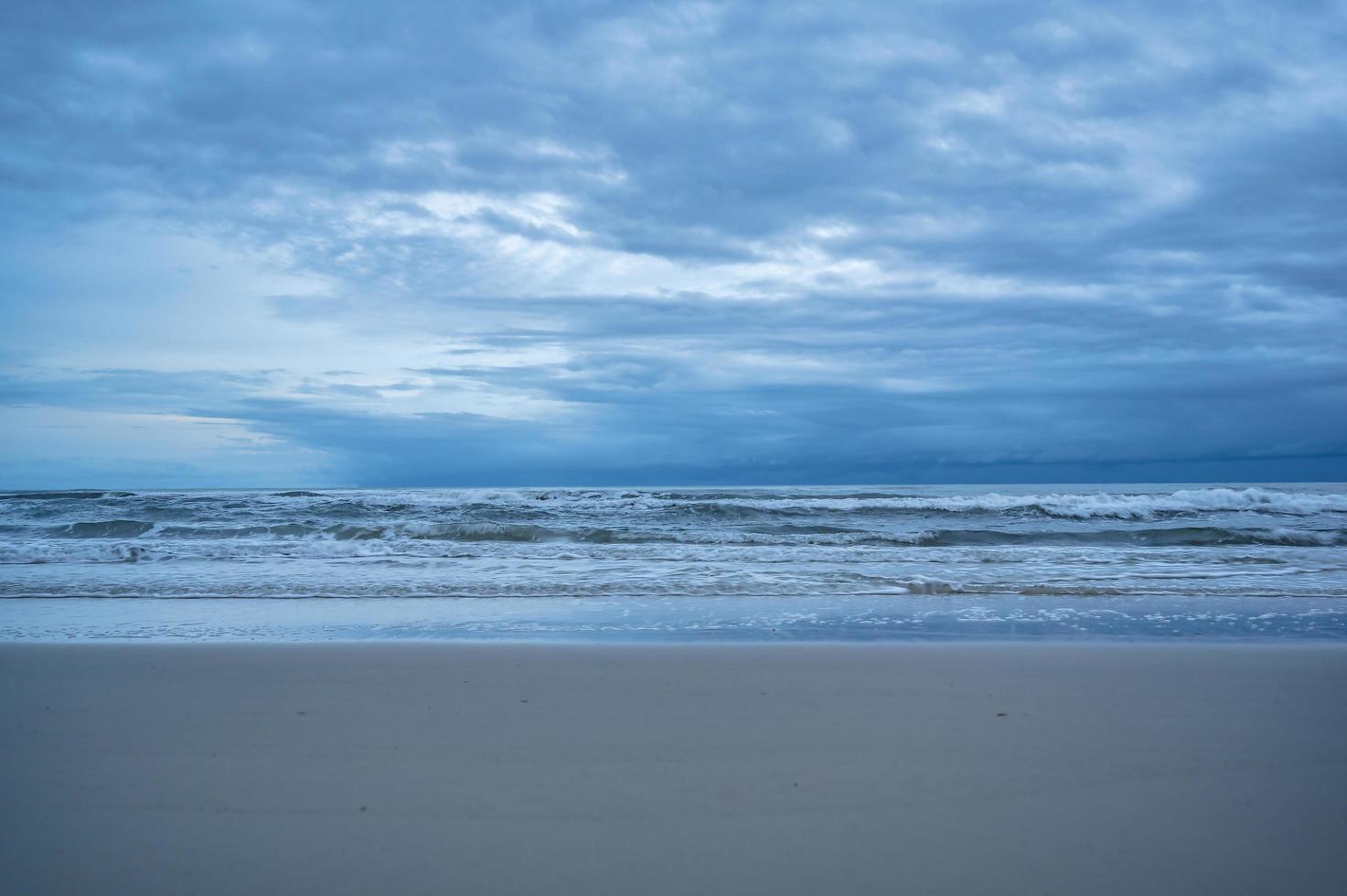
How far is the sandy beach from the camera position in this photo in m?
2.62

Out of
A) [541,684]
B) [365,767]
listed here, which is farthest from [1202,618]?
[365,767]

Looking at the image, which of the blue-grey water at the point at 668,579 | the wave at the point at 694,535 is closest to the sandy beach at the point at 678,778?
the blue-grey water at the point at 668,579

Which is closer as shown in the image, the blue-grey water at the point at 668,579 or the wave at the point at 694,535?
the blue-grey water at the point at 668,579

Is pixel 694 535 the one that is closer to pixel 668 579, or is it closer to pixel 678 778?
pixel 668 579

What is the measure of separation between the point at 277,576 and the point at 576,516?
12256 millimetres

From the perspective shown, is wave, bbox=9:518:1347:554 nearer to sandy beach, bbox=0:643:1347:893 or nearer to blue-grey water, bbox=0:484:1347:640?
blue-grey water, bbox=0:484:1347:640

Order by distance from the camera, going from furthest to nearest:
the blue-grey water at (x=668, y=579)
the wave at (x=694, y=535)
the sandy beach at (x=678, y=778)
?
the wave at (x=694, y=535), the blue-grey water at (x=668, y=579), the sandy beach at (x=678, y=778)

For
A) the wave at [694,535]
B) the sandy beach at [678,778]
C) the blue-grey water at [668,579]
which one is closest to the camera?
the sandy beach at [678,778]

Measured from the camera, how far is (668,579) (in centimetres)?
1068

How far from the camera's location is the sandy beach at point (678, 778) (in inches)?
103

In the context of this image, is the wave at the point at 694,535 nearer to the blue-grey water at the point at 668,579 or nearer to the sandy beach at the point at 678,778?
the blue-grey water at the point at 668,579

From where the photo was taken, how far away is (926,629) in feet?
23.6

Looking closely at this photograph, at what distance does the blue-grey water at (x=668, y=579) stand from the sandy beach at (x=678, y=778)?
1.85m

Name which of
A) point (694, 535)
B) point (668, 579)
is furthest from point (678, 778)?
point (694, 535)
